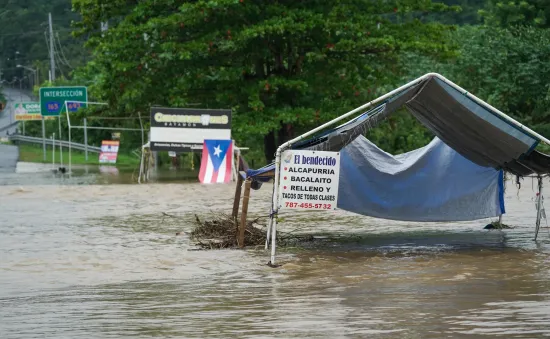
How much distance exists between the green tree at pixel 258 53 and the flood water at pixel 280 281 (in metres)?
12.4

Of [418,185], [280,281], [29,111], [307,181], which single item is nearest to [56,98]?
[29,111]

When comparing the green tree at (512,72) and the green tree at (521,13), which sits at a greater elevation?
the green tree at (521,13)

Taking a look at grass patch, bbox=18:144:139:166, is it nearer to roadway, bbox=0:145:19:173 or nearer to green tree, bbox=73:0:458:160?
roadway, bbox=0:145:19:173

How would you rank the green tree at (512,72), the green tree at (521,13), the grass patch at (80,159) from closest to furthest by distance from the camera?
the green tree at (512,72), the grass patch at (80,159), the green tree at (521,13)

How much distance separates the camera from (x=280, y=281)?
1303 centimetres

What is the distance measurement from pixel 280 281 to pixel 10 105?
14135 centimetres

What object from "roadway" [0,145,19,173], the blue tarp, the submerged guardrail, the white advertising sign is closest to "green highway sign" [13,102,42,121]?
the submerged guardrail

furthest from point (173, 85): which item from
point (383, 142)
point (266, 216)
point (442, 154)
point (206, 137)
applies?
point (442, 154)

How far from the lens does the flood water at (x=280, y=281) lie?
996 centimetres

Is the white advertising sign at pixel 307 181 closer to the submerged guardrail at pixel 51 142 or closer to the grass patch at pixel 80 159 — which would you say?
the grass patch at pixel 80 159

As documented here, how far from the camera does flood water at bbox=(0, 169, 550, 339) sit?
996 centimetres

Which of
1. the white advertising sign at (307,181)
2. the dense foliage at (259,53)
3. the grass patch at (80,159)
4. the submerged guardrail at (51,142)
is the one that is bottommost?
the grass patch at (80,159)

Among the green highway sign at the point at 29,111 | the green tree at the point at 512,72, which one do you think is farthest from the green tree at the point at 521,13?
the green highway sign at the point at 29,111

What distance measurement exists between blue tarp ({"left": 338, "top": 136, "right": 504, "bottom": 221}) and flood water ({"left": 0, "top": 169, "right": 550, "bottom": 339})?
49 cm
